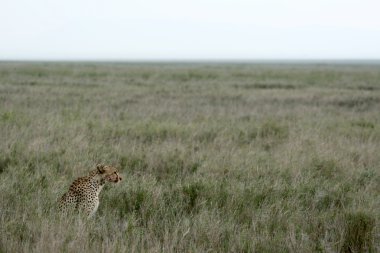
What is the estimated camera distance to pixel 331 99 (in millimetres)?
16469

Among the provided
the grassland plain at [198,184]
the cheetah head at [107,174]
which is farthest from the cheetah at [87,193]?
the grassland plain at [198,184]

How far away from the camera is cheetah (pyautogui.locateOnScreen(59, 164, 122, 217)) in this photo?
386cm

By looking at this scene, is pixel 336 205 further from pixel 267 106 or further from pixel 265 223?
pixel 267 106

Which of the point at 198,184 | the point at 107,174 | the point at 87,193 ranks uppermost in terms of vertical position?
the point at 107,174

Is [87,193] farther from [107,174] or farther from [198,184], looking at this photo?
[198,184]

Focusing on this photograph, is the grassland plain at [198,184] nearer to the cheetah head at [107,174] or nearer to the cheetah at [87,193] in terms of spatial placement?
the cheetah at [87,193]

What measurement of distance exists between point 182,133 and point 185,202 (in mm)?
3989

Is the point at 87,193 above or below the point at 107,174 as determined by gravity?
below

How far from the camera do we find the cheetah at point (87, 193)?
3.86 metres

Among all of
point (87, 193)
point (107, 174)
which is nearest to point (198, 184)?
point (107, 174)

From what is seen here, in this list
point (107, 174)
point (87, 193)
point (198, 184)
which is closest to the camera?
point (87, 193)

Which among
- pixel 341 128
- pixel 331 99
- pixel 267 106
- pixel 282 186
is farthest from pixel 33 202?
pixel 331 99

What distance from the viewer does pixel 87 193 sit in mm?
3869

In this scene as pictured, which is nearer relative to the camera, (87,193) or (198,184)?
(87,193)
